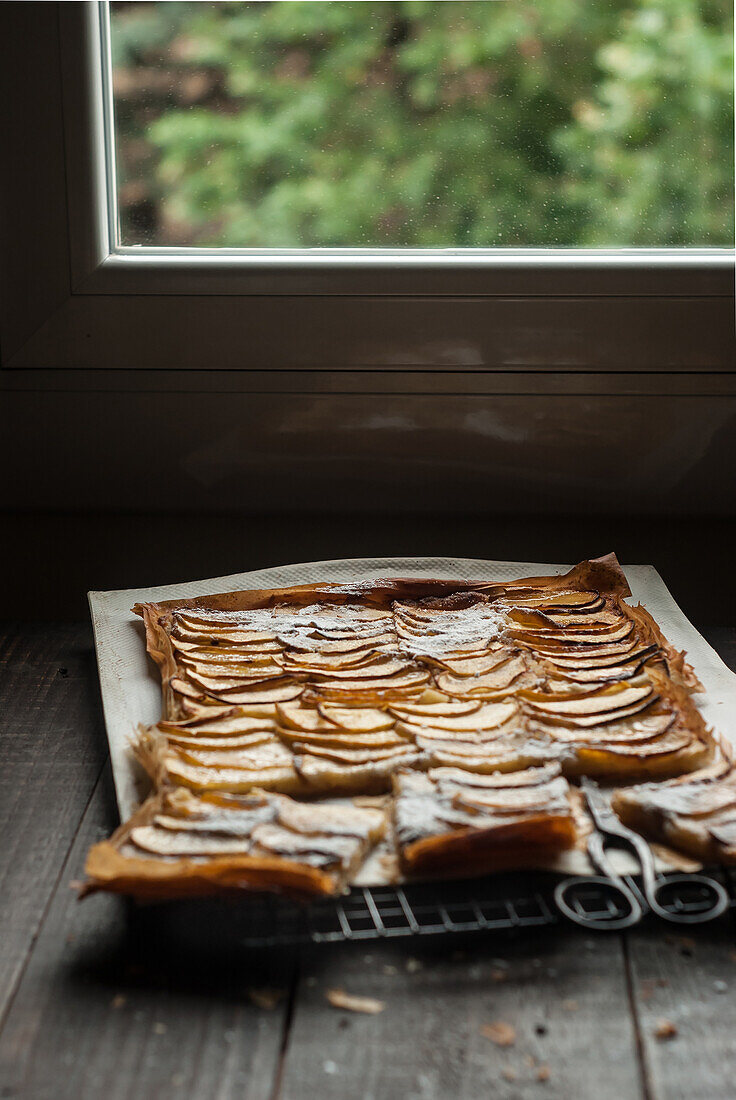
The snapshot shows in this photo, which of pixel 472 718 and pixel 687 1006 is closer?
pixel 687 1006

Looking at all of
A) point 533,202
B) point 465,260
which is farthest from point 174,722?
point 533,202

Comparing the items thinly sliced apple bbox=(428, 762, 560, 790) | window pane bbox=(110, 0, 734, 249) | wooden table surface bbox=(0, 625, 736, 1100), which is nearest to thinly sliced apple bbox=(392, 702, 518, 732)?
thinly sliced apple bbox=(428, 762, 560, 790)

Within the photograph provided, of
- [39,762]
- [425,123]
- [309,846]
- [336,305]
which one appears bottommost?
[39,762]

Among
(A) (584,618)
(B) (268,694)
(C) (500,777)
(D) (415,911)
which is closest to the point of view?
(D) (415,911)

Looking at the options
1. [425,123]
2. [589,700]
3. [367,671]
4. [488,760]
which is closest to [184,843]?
[488,760]

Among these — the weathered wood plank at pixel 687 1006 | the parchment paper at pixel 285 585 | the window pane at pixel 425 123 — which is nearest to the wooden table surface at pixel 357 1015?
the weathered wood plank at pixel 687 1006

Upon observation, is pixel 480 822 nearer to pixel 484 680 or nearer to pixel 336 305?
pixel 484 680
